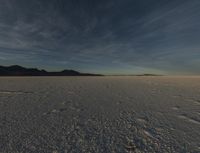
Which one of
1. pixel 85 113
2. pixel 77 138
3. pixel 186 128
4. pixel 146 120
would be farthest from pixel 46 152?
pixel 186 128

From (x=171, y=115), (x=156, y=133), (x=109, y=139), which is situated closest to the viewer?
(x=109, y=139)

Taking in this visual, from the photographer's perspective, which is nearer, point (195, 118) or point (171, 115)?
point (195, 118)

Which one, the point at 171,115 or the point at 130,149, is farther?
the point at 171,115

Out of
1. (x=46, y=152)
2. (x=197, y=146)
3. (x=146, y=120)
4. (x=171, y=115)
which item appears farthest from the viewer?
(x=171, y=115)

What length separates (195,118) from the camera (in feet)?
12.2

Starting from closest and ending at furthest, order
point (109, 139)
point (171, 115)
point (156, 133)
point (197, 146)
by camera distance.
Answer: point (197, 146) < point (109, 139) < point (156, 133) < point (171, 115)

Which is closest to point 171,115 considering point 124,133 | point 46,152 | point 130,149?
point 124,133

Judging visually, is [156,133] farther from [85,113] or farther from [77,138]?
[85,113]

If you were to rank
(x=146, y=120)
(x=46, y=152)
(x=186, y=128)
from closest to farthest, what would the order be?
(x=46, y=152)
(x=186, y=128)
(x=146, y=120)

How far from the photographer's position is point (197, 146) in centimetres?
238

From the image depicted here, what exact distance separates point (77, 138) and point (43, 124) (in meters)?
1.20

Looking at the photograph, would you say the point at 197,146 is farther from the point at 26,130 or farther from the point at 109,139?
the point at 26,130

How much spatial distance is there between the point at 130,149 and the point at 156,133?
0.91 metres

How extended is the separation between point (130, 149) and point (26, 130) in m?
2.37
